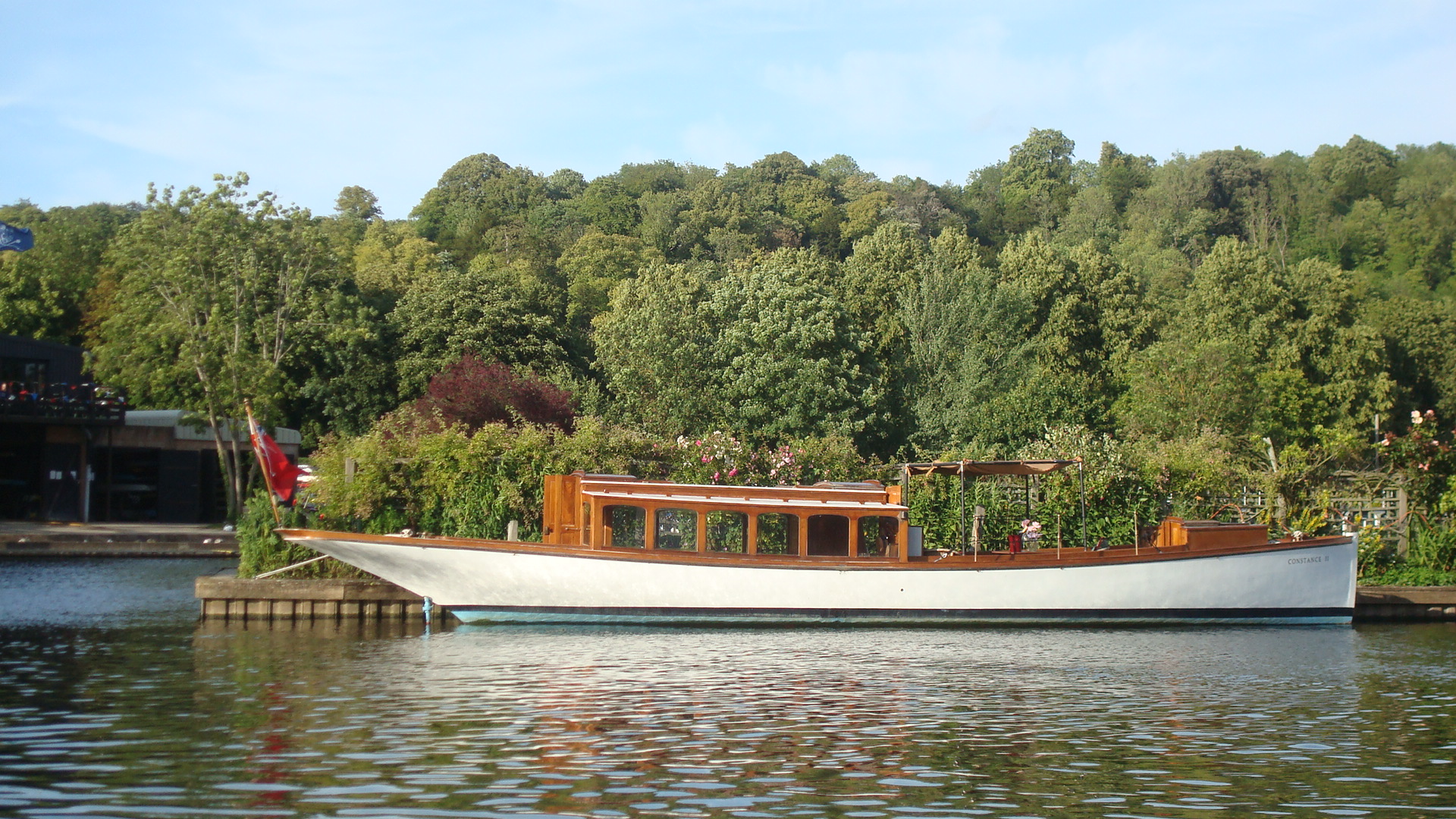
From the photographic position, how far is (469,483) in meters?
26.3

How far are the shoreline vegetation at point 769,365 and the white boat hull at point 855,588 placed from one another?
2903 millimetres

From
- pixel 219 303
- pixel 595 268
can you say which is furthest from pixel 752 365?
pixel 595 268

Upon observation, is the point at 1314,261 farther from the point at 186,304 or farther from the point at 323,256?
the point at 186,304

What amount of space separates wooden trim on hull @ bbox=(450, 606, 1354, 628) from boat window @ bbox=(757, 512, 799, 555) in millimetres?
1288

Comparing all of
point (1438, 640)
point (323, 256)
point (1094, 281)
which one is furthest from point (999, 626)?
point (1094, 281)

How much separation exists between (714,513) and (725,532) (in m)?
0.59

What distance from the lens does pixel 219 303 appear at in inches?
1914

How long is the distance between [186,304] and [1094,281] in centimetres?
3863

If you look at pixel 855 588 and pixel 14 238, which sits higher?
pixel 14 238

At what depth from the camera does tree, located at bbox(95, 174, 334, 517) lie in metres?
45.8

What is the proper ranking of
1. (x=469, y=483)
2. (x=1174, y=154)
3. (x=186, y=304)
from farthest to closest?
(x=1174, y=154) → (x=186, y=304) → (x=469, y=483)

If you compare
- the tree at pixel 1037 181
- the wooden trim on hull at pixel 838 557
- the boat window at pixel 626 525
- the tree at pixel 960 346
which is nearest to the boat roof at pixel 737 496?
the boat window at pixel 626 525

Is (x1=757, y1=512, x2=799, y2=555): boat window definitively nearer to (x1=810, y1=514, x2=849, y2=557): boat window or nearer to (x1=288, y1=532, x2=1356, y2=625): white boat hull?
(x1=810, y1=514, x2=849, y2=557): boat window

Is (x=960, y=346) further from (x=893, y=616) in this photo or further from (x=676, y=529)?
(x=676, y=529)
